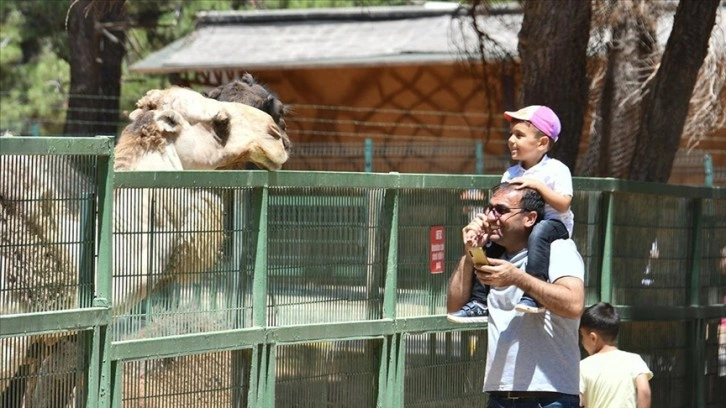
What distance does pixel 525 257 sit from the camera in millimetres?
5852

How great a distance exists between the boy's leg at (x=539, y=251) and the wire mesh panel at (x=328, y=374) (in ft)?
5.02

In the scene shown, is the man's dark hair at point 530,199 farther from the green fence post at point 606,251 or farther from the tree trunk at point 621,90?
the tree trunk at point 621,90

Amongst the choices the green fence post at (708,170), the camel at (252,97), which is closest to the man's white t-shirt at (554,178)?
the camel at (252,97)

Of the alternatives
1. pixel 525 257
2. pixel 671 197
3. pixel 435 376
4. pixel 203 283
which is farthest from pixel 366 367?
pixel 671 197

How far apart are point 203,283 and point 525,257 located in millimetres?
1563

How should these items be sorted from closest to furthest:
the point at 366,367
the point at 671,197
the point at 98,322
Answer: the point at 98,322, the point at 366,367, the point at 671,197

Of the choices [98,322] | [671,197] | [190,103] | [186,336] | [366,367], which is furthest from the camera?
[671,197]

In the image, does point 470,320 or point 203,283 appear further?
point 203,283

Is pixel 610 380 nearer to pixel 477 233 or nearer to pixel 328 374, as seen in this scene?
pixel 328 374

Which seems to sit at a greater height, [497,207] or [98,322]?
[497,207]

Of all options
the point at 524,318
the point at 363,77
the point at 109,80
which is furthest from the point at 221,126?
the point at 363,77

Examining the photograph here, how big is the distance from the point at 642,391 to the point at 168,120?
306 centimetres

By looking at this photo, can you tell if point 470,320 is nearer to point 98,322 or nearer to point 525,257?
point 525,257

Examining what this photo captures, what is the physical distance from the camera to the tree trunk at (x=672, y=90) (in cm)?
1134
